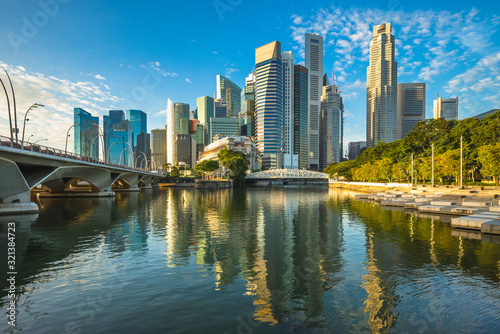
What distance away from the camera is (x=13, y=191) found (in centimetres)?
4006

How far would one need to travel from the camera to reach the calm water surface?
1084cm

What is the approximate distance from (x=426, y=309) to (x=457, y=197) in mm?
43759

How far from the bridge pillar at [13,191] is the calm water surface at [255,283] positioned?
12144mm

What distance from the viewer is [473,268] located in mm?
16938

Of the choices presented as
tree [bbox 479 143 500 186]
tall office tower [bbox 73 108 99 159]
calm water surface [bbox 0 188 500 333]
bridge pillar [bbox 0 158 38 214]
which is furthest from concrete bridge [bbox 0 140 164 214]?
tree [bbox 479 143 500 186]

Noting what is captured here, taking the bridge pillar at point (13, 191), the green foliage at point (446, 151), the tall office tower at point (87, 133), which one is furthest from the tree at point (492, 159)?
the tall office tower at point (87, 133)

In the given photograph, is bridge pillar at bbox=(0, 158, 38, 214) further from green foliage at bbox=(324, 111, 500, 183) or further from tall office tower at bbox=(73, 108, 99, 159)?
green foliage at bbox=(324, 111, 500, 183)

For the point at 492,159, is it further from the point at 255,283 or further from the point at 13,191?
the point at 13,191

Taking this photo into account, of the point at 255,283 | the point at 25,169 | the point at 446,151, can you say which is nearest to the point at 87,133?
the point at 25,169

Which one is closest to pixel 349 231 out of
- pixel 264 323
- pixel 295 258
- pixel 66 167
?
pixel 295 258

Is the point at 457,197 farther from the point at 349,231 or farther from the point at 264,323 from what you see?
the point at 264,323

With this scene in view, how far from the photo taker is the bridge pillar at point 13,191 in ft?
119

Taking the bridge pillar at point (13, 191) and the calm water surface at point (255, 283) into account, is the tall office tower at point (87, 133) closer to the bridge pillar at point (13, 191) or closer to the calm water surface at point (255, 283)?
the bridge pillar at point (13, 191)

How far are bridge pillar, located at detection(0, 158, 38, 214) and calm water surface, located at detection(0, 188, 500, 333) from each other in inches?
478
